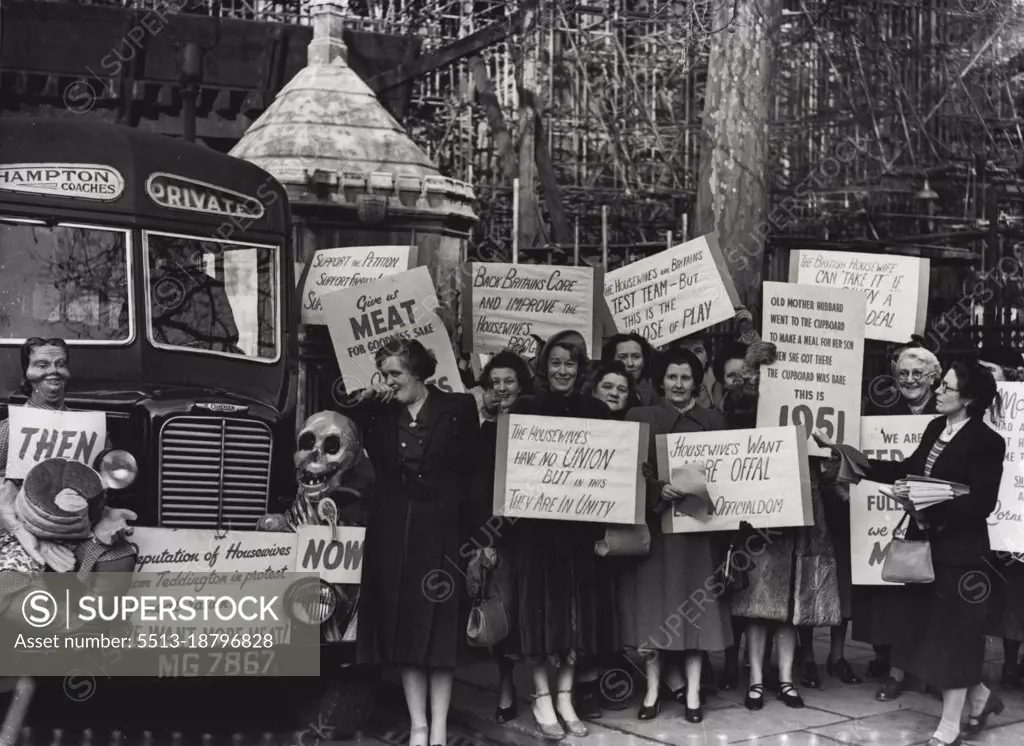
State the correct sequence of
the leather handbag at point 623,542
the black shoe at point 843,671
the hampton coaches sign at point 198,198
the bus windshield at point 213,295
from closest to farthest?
1. the leather handbag at point 623,542
2. the bus windshield at point 213,295
3. the hampton coaches sign at point 198,198
4. the black shoe at point 843,671

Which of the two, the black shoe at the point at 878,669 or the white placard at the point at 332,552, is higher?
the white placard at the point at 332,552

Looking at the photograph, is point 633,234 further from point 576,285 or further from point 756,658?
point 756,658

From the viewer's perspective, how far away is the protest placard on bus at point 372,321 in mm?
8875

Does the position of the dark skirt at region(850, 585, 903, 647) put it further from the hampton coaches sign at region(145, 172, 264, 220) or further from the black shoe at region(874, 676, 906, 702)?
the hampton coaches sign at region(145, 172, 264, 220)

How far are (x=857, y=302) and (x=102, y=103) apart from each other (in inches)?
505

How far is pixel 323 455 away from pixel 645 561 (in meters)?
1.93

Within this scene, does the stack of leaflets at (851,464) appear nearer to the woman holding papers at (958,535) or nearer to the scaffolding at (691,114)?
the woman holding papers at (958,535)

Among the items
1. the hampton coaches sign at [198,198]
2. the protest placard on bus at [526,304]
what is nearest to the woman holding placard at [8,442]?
the hampton coaches sign at [198,198]

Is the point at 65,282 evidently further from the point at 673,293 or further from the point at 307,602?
the point at 673,293

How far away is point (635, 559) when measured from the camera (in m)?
7.79

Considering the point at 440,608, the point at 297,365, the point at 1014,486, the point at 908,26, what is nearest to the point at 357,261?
the point at 297,365

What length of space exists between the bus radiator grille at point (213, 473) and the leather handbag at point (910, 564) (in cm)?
340

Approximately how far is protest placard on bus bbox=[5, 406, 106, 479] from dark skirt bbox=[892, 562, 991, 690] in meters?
4.27

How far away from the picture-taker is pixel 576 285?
921 cm
